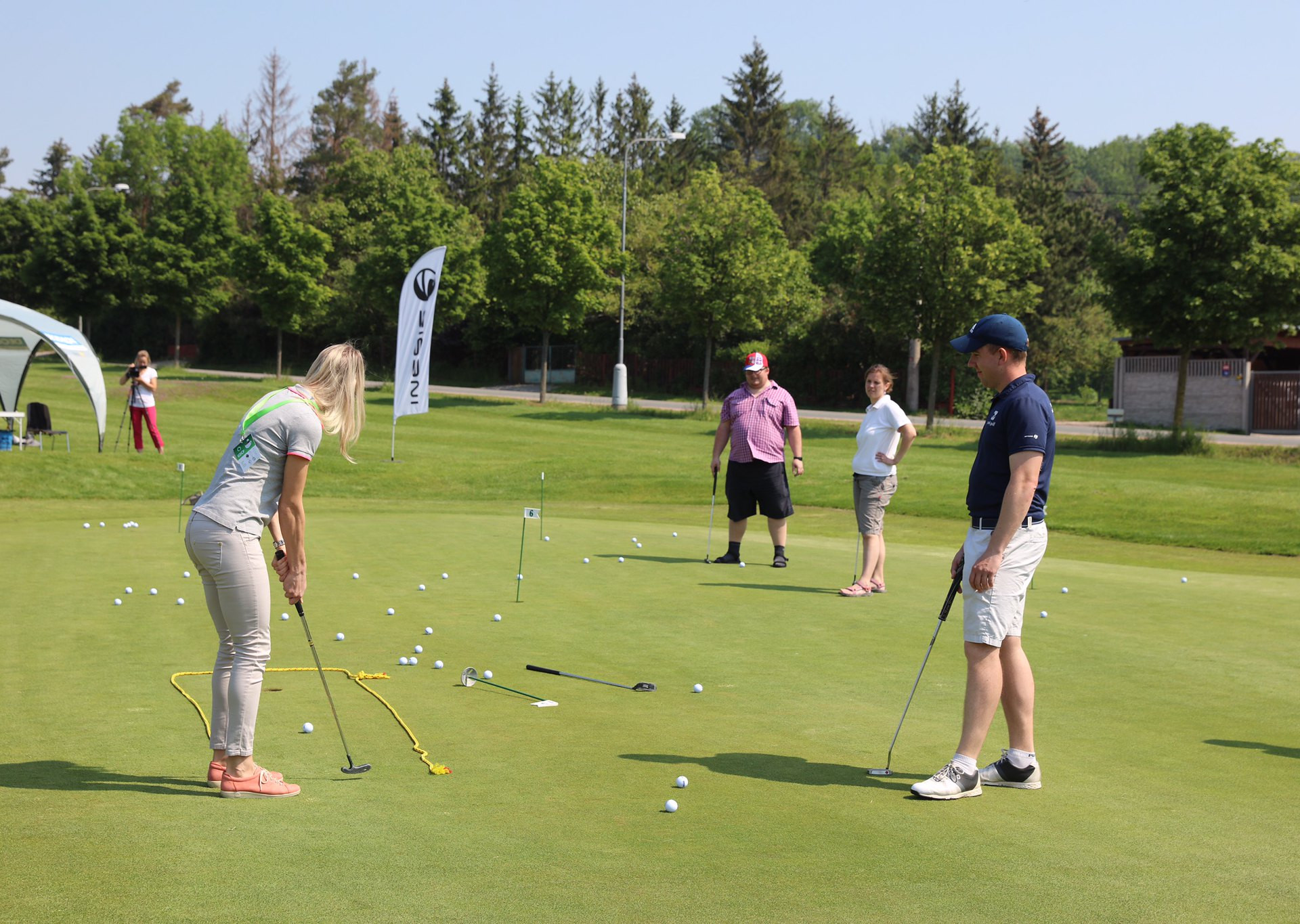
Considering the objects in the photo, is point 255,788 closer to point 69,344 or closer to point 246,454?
point 246,454

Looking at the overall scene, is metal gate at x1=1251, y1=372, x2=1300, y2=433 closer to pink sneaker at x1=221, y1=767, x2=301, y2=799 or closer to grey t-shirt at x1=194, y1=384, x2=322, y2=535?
grey t-shirt at x1=194, y1=384, x2=322, y2=535

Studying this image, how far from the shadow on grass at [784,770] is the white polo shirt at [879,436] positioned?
18.5 feet

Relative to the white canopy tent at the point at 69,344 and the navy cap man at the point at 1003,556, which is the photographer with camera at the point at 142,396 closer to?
Result: the white canopy tent at the point at 69,344

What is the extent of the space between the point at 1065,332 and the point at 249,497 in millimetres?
56158

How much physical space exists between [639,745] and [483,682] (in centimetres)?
173

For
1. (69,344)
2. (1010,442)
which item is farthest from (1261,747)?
(69,344)

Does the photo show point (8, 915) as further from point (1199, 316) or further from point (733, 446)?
point (1199, 316)

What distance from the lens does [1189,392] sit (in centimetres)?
4422

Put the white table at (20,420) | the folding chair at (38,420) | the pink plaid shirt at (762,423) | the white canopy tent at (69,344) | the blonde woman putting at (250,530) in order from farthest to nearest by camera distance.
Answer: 1. the folding chair at (38,420)
2. the white canopy tent at (69,344)
3. the white table at (20,420)
4. the pink plaid shirt at (762,423)
5. the blonde woman putting at (250,530)

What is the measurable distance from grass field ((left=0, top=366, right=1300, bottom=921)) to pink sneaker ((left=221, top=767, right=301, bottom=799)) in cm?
11

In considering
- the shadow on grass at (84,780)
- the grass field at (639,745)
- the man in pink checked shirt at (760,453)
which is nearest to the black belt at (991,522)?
the grass field at (639,745)

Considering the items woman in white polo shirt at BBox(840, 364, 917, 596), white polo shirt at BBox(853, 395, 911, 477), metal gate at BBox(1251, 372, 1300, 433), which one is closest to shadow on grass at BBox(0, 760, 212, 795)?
woman in white polo shirt at BBox(840, 364, 917, 596)

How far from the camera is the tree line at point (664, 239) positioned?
3247 centimetres

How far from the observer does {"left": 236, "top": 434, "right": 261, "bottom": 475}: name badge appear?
542 centimetres
